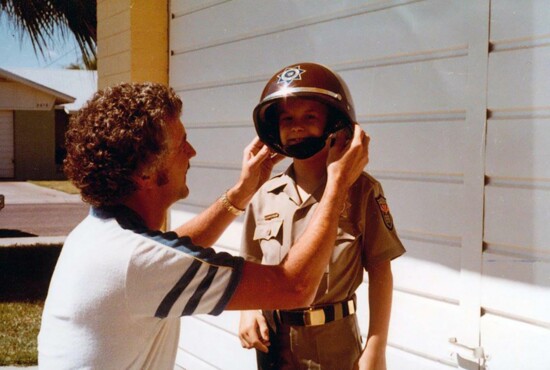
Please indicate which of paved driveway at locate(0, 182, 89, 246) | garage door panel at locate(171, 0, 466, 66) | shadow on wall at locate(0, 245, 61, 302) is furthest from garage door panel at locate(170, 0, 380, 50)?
paved driveway at locate(0, 182, 89, 246)

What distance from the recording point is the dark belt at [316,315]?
7.11 ft

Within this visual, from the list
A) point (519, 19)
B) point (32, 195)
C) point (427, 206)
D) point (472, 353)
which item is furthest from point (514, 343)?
point (32, 195)

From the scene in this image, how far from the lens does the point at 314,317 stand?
2.17m

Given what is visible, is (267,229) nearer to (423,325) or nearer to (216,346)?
(423,325)

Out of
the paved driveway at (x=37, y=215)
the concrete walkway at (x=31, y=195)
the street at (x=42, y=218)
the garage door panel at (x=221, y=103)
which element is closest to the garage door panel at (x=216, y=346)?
the garage door panel at (x=221, y=103)

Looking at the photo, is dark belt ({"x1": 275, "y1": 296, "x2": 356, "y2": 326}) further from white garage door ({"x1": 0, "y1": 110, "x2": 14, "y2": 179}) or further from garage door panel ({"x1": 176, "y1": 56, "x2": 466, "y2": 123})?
white garage door ({"x1": 0, "y1": 110, "x2": 14, "y2": 179})

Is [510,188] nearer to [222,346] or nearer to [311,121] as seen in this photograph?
[311,121]

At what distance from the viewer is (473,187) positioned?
8.39 ft

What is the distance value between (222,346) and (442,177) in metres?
2.23

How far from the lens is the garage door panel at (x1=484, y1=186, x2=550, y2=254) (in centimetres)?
234

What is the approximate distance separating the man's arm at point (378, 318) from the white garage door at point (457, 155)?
0.58 metres

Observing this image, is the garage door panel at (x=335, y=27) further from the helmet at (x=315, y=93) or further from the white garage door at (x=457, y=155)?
the helmet at (x=315, y=93)

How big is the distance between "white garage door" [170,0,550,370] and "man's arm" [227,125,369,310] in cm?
84

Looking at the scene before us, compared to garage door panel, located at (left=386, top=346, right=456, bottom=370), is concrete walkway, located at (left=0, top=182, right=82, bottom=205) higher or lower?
Result: lower
